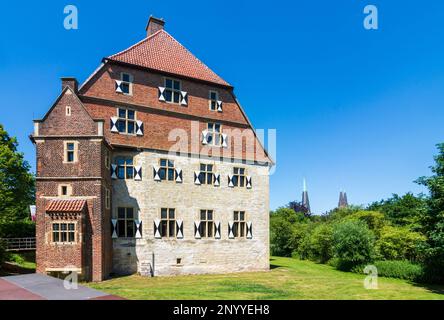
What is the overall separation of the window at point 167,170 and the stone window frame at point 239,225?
5636 millimetres

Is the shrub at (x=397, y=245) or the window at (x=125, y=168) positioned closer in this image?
the window at (x=125, y=168)

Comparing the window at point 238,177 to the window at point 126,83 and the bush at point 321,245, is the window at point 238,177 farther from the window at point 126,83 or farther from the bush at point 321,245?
the bush at point 321,245

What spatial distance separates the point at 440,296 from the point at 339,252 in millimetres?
11207

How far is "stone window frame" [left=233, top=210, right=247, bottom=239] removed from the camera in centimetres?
2603

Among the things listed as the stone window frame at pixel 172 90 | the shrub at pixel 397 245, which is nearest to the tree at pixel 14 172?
the stone window frame at pixel 172 90

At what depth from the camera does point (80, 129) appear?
19422 mm

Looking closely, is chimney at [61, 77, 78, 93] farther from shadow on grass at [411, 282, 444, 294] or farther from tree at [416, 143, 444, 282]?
shadow on grass at [411, 282, 444, 294]

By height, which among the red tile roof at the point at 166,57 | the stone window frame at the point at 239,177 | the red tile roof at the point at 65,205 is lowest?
the red tile roof at the point at 65,205

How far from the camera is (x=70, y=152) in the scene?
1944cm

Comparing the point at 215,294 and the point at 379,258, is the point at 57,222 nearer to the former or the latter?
the point at 215,294

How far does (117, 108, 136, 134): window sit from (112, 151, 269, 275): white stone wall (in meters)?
1.57

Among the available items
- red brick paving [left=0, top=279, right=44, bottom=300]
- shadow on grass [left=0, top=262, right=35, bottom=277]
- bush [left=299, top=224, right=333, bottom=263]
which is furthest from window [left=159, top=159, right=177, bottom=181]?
bush [left=299, top=224, right=333, bottom=263]

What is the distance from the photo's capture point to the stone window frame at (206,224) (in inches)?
971
